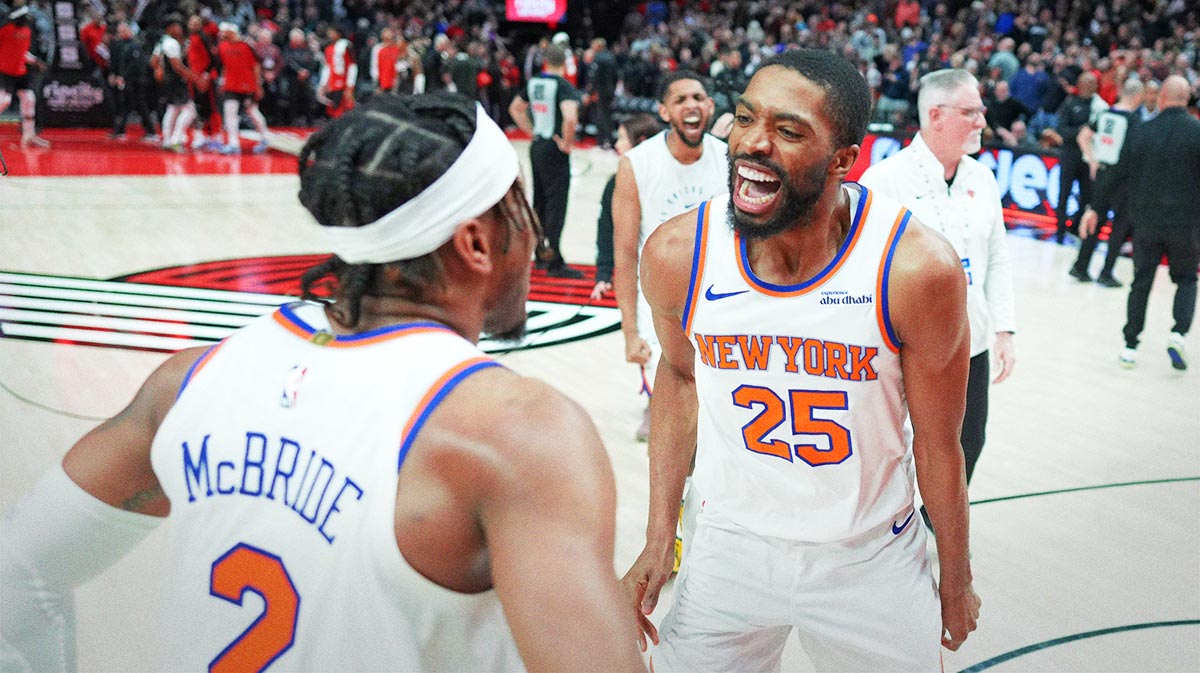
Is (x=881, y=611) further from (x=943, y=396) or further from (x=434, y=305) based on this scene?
(x=434, y=305)

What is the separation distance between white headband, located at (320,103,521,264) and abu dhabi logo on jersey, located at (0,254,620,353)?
4922mm

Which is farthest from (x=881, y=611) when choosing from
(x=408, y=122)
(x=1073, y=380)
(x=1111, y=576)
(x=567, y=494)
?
(x=1073, y=380)

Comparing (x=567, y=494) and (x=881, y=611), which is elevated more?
(x=567, y=494)

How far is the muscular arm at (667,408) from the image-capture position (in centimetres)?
235

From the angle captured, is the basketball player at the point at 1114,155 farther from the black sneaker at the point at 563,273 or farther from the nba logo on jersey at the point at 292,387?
the nba logo on jersey at the point at 292,387

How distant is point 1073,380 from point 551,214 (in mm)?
4022

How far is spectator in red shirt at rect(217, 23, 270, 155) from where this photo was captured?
585 inches

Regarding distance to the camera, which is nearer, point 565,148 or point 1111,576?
point 1111,576

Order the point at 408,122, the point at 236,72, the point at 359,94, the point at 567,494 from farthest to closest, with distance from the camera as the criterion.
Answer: the point at 359,94 → the point at 236,72 → the point at 408,122 → the point at 567,494

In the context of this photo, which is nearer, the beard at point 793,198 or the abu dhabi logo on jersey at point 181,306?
the beard at point 793,198

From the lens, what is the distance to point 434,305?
1353mm

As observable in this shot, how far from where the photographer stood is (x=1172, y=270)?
23.4 ft

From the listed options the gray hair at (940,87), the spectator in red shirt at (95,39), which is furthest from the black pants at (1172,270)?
the spectator in red shirt at (95,39)

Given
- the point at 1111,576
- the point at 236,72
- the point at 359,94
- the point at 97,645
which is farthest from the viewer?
the point at 359,94
